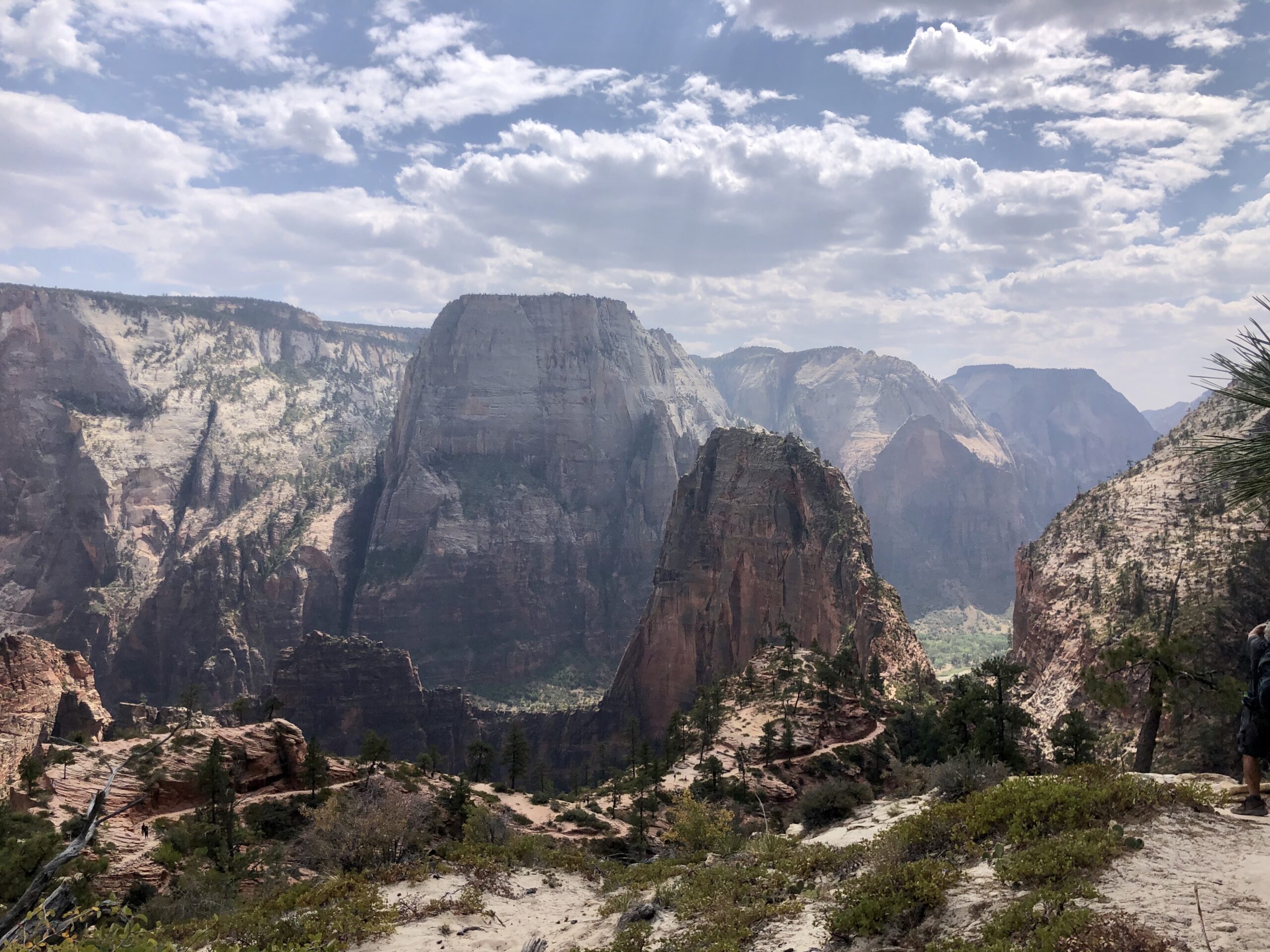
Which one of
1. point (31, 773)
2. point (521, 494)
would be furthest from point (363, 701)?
point (521, 494)

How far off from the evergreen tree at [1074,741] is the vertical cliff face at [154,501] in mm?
113813

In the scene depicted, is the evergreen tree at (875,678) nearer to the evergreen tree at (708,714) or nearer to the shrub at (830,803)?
the evergreen tree at (708,714)

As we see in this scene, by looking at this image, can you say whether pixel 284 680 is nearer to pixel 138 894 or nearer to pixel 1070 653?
pixel 138 894

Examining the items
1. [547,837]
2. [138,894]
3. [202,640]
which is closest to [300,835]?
[138,894]

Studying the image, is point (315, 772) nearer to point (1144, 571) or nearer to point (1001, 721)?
point (1001, 721)

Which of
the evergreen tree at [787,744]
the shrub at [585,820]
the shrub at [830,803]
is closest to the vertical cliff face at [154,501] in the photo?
the shrub at [585,820]

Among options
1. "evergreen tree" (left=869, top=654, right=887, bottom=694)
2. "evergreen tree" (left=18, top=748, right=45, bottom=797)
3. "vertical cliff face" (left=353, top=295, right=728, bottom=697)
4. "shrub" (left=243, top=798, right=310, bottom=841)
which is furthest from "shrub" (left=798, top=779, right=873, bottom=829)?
"vertical cliff face" (left=353, top=295, right=728, bottom=697)

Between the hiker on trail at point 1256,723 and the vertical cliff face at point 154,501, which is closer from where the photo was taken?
the hiker on trail at point 1256,723

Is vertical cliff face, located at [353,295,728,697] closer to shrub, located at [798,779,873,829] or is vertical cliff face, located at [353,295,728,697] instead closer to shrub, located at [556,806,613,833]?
shrub, located at [556,806,613,833]

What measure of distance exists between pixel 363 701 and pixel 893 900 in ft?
289

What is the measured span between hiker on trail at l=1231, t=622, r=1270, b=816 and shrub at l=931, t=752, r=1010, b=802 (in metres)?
8.92

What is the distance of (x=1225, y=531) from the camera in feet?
161

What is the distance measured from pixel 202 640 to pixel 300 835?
101315mm

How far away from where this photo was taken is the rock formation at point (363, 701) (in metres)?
88.8
